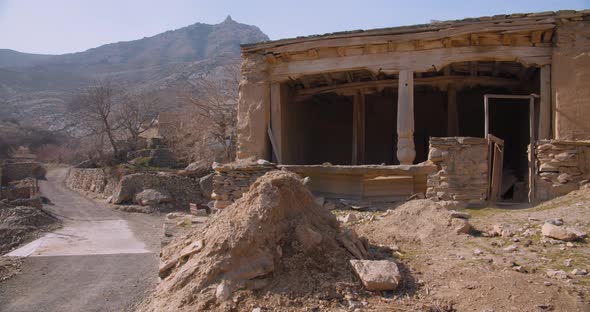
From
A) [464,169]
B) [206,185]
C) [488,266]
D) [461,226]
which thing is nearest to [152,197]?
[206,185]

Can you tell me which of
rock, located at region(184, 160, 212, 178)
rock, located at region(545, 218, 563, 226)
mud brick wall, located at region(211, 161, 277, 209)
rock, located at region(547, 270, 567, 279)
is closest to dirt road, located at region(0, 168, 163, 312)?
mud brick wall, located at region(211, 161, 277, 209)

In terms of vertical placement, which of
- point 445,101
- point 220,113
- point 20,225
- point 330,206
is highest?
point 220,113

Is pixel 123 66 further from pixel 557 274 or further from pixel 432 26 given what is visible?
pixel 557 274

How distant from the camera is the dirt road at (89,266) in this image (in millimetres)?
8422

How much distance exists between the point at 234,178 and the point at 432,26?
5140 mm

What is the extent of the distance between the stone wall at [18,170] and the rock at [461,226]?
2955 centimetres

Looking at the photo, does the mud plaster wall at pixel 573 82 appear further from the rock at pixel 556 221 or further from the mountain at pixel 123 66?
the mountain at pixel 123 66

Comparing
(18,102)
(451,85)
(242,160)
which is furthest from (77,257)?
(18,102)

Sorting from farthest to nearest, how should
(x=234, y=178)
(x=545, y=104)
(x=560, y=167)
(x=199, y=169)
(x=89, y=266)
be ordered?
(x=199, y=169) < (x=89, y=266) < (x=234, y=178) < (x=545, y=104) < (x=560, y=167)

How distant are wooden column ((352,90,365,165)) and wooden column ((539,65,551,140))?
433cm

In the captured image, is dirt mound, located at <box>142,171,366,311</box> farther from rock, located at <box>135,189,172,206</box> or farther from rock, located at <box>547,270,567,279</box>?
rock, located at <box>135,189,172,206</box>

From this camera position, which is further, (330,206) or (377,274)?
(330,206)

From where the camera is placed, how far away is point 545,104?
28.4ft

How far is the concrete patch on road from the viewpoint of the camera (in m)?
12.5
